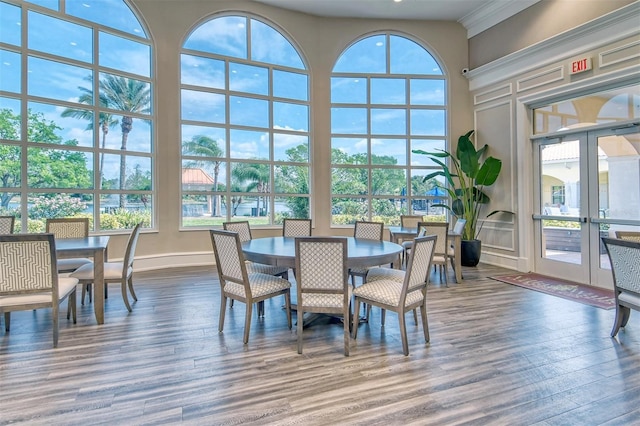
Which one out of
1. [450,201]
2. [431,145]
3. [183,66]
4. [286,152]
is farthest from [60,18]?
[450,201]

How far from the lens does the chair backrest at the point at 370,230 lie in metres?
4.24

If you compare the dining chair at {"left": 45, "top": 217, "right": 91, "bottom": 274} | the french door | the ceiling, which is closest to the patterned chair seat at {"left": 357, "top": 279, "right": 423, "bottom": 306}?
the french door

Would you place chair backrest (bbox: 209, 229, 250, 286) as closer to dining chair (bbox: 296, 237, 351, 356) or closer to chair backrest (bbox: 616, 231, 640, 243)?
dining chair (bbox: 296, 237, 351, 356)

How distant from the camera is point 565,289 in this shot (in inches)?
178

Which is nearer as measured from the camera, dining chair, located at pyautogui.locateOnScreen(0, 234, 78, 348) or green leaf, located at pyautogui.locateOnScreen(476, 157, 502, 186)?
dining chair, located at pyautogui.locateOnScreen(0, 234, 78, 348)

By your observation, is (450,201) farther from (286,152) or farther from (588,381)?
(588,381)

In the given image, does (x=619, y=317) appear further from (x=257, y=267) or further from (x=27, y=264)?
(x=27, y=264)

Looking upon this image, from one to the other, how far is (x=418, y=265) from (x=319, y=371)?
108cm

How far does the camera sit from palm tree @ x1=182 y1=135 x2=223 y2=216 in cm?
607

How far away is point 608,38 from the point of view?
177 inches

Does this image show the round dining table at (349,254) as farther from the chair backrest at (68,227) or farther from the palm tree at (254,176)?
the palm tree at (254,176)

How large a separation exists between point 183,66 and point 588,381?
6750mm

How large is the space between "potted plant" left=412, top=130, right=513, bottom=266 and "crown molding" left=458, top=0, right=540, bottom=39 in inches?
78.5

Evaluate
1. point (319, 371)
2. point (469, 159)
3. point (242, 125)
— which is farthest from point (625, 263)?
point (242, 125)
